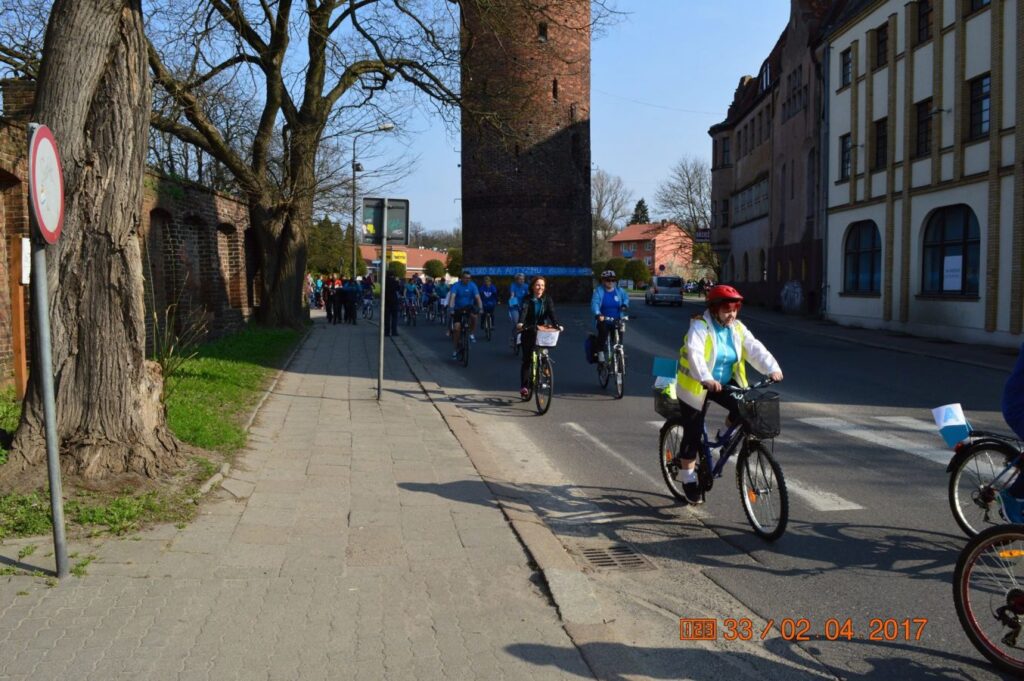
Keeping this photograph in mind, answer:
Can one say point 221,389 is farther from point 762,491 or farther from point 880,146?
point 880,146

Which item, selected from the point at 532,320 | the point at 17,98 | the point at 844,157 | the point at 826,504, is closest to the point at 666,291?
the point at 844,157

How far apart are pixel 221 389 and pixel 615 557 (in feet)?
23.2

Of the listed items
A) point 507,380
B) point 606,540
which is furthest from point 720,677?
point 507,380

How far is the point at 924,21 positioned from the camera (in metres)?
25.4

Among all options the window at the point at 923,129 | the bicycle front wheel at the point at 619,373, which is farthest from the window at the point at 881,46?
the bicycle front wheel at the point at 619,373

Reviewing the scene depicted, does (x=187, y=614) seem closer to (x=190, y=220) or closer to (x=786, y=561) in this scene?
(x=786, y=561)

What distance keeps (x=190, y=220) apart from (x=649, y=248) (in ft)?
407

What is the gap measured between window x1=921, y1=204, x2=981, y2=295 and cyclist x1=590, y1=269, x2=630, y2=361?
45.3ft

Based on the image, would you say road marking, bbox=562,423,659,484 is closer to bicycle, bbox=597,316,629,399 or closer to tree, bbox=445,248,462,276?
bicycle, bbox=597,316,629,399

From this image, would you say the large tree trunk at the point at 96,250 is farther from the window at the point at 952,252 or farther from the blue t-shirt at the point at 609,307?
the window at the point at 952,252

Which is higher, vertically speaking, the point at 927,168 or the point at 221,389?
the point at 927,168

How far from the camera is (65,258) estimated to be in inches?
244

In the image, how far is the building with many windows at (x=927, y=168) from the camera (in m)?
21.4

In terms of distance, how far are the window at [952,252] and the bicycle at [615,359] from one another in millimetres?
13865
